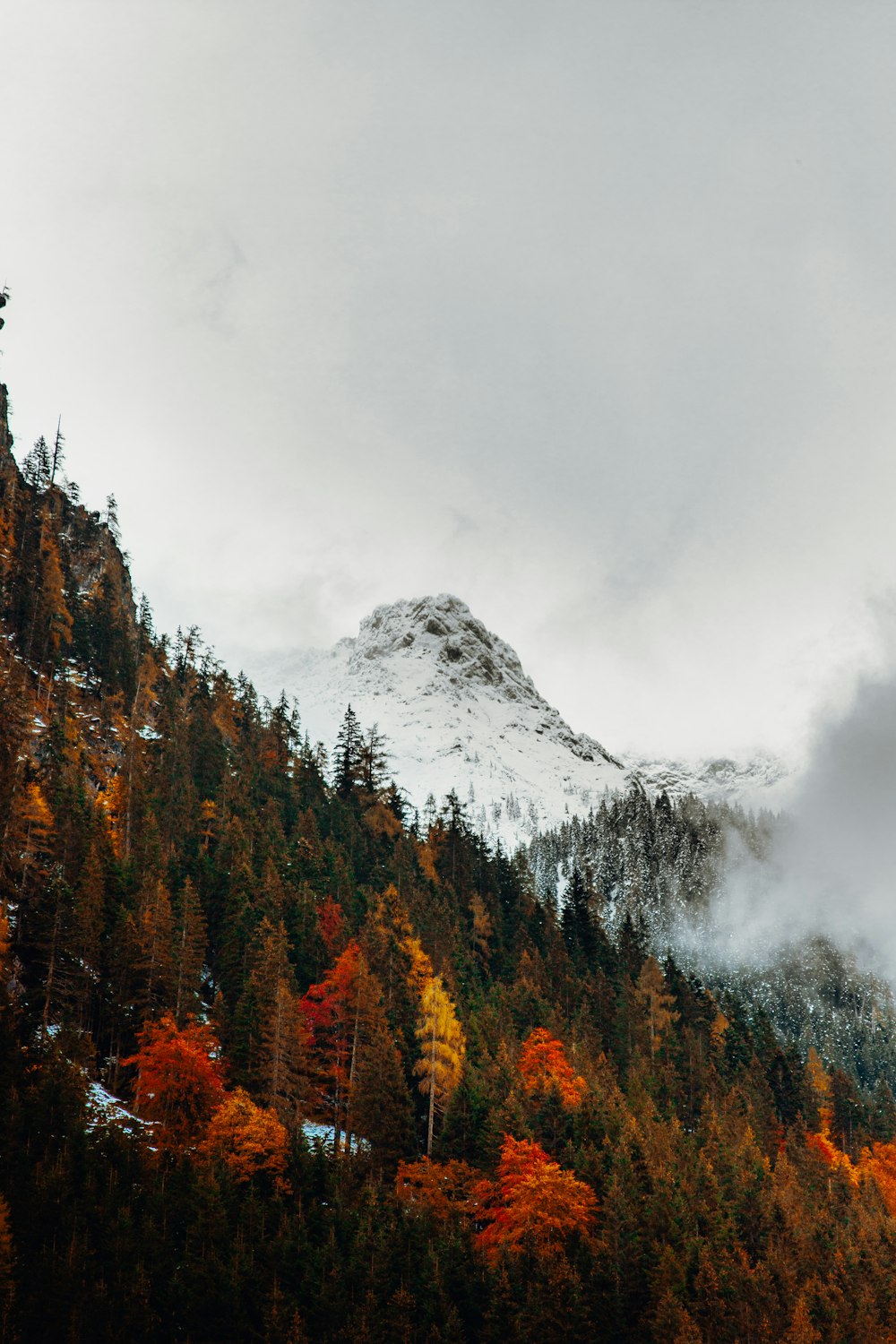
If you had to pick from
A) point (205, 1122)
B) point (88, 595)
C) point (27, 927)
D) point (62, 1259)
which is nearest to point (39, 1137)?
point (62, 1259)

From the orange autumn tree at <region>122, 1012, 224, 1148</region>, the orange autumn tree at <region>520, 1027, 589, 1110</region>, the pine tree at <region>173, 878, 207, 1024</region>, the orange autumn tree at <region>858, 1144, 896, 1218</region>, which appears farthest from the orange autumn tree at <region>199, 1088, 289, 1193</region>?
the orange autumn tree at <region>858, 1144, 896, 1218</region>

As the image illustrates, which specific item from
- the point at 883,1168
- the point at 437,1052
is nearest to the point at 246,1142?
the point at 437,1052

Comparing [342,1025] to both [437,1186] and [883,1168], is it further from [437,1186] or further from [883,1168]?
[883,1168]

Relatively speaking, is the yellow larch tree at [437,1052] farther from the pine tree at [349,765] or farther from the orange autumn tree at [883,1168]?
the pine tree at [349,765]

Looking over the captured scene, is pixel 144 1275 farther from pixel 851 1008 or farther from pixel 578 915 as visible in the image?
pixel 851 1008

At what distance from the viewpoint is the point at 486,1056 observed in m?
51.2

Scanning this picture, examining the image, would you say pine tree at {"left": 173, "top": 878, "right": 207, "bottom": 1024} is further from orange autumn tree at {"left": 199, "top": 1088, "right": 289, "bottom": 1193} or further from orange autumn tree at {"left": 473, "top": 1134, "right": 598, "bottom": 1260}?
orange autumn tree at {"left": 473, "top": 1134, "right": 598, "bottom": 1260}

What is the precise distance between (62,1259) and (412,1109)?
21.0 meters

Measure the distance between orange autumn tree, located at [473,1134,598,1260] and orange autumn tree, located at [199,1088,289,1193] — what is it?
33.9ft

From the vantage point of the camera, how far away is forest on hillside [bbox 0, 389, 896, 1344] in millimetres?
30234

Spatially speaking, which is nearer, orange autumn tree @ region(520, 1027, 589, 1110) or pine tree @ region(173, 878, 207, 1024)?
pine tree @ region(173, 878, 207, 1024)

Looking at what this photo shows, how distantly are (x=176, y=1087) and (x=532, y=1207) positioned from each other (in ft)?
58.0

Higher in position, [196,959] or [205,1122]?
[196,959]

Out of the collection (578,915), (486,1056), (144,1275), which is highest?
(578,915)
